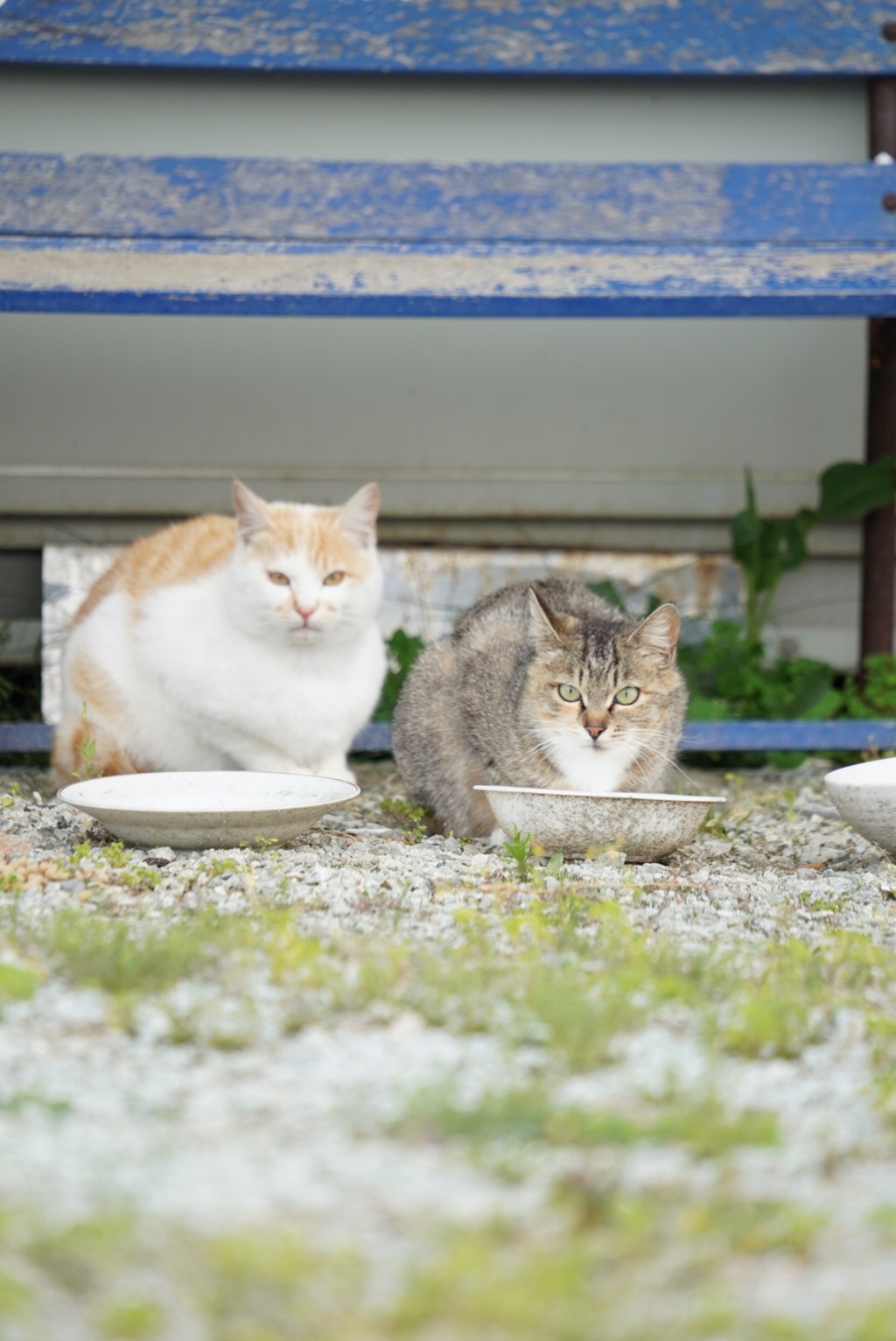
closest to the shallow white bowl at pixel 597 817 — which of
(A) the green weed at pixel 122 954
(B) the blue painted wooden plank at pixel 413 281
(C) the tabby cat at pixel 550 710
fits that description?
(C) the tabby cat at pixel 550 710

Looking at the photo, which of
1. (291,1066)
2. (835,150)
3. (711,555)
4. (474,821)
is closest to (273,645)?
(474,821)

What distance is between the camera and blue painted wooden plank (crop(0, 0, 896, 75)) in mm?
5328

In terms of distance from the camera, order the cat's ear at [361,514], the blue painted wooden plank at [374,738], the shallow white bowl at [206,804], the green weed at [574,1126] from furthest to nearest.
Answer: the blue painted wooden plank at [374,738]
the cat's ear at [361,514]
the shallow white bowl at [206,804]
the green weed at [574,1126]

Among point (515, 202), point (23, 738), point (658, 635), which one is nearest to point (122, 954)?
point (658, 635)

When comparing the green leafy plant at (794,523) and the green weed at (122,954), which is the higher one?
the green leafy plant at (794,523)

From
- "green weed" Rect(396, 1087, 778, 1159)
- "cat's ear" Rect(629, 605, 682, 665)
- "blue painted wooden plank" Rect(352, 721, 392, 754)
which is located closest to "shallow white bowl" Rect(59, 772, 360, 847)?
"cat's ear" Rect(629, 605, 682, 665)

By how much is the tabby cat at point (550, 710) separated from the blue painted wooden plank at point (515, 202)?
1.86 m

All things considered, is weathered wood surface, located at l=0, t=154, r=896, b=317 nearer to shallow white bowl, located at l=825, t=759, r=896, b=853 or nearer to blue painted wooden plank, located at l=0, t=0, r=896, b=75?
blue painted wooden plank, located at l=0, t=0, r=896, b=75

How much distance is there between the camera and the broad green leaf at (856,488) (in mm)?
5562

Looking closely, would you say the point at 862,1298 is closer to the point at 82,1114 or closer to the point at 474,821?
the point at 82,1114

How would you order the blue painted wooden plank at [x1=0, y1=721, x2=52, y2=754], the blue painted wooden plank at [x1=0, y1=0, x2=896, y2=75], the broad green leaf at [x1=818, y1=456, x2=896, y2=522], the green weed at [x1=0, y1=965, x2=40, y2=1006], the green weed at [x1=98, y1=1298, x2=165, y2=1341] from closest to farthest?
the green weed at [x1=98, y1=1298, x2=165, y2=1341], the green weed at [x1=0, y1=965, x2=40, y2=1006], the blue painted wooden plank at [x1=0, y1=721, x2=52, y2=754], the blue painted wooden plank at [x1=0, y1=0, x2=896, y2=75], the broad green leaf at [x1=818, y1=456, x2=896, y2=522]

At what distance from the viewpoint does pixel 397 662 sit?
547 centimetres

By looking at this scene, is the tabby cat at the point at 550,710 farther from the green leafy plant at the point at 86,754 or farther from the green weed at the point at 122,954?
the green weed at the point at 122,954

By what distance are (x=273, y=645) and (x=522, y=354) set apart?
255 centimetres
